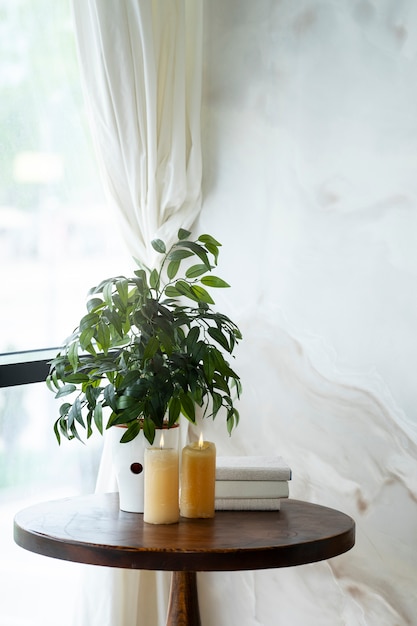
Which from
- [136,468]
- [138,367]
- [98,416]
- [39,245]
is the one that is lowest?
[136,468]

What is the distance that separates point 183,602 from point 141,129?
1.17 meters

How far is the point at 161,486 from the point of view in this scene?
1.61 meters

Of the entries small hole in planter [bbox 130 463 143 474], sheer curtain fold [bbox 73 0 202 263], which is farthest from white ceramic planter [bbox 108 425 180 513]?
sheer curtain fold [bbox 73 0 202 263]

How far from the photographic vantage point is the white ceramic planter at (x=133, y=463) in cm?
169

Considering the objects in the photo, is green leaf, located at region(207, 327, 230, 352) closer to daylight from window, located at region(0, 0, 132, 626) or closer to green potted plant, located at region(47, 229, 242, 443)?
green potted plant, located at region(47, 229, 242, 443)

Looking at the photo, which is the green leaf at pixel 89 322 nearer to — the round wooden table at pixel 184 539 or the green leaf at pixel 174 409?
the green leaf at pixel 174 409

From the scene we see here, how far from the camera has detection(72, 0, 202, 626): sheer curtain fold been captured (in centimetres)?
205

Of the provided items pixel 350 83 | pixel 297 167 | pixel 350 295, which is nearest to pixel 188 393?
pixel 350 295

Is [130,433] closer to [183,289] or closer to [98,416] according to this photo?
[98,416]

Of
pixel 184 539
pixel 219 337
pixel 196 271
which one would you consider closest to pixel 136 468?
pixel 184 539

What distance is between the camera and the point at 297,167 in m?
2.07

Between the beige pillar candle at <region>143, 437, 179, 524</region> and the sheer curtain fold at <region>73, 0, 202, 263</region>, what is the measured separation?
73cm

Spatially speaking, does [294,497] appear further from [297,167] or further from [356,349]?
[297,167]

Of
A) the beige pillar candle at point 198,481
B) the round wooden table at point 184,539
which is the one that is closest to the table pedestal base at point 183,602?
the round wooden table at point 184,539
